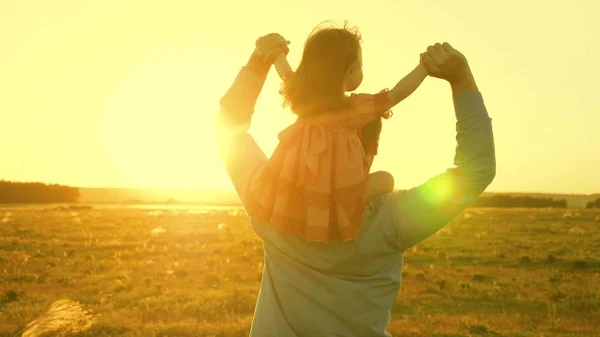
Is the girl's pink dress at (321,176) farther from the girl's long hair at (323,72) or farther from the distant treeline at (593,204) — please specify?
the distant treeline at (593,204)

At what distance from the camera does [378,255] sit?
1863 mm

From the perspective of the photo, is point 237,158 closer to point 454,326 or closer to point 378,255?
point 378,255

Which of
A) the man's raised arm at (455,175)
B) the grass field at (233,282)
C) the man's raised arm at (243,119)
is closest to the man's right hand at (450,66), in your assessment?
the man's raised arm at (455,175)

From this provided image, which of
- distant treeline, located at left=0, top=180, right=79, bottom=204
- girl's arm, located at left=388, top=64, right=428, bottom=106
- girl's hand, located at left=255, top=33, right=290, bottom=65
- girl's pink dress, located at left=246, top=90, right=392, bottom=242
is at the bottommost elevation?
girl's pink dress, located at left=246, top=90, right=392, bottom=242

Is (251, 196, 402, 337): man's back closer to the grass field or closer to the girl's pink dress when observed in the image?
the girl's pink dress

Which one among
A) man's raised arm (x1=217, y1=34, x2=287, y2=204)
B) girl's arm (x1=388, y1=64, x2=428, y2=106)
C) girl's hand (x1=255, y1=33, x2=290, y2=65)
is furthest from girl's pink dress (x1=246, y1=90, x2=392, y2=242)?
girl's hand (x1=255, y1=33, x2=290, y2=65)

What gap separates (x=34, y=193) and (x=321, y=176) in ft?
274

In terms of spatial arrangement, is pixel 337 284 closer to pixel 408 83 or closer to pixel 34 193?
pixel 408 83

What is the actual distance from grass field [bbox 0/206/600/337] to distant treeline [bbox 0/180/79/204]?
41549 millimetres

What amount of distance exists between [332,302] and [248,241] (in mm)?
30615

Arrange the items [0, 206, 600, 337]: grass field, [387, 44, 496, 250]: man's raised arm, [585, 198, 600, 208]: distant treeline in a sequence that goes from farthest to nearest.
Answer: [585, 198, 600, 208]: distant treeline → [0, 206, 600, 337]: grass field → [387, 44, 496, 250]: man's raised arm

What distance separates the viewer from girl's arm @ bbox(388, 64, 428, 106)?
1940 mm

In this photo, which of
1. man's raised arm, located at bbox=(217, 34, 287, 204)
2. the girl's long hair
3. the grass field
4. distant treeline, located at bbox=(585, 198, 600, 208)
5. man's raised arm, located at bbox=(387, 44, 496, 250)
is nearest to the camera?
man's raised arm, located at bbox=(387, 44, 496, 250)

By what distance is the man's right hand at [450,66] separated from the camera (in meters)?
1.85
